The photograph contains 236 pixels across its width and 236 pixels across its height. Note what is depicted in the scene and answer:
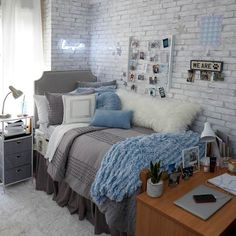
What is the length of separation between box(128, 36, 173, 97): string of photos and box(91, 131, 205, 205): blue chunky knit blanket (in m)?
1.00

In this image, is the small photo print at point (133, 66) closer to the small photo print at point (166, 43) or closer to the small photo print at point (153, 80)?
the small photo print at point (153, 80)

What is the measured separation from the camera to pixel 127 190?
1.79 metres

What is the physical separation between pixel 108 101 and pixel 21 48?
1323 mm

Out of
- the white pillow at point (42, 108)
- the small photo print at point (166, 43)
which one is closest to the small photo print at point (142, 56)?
the small photo print at point (166, 43)

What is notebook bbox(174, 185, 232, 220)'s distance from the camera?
4.97 feet

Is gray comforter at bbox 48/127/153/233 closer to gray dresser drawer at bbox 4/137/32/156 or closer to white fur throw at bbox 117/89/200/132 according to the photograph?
white fur throw at bbox 117/89/200/132

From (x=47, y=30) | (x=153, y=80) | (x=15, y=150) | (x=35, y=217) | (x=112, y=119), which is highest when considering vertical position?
(x=47, y=30)

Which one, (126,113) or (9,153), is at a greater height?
(126,113)

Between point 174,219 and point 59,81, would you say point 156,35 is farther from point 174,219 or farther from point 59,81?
point 174,219

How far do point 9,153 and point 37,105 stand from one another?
60cm

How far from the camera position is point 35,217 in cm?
236

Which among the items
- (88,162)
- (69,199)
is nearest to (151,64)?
(88,162)

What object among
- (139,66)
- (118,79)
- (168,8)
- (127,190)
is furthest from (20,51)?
(127,190)

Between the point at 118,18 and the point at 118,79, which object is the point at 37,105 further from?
the point at 118,18
